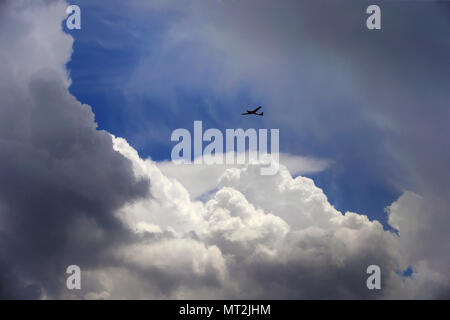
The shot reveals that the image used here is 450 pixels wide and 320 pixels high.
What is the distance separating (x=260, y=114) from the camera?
154 m
